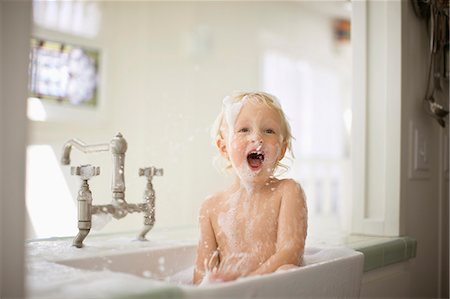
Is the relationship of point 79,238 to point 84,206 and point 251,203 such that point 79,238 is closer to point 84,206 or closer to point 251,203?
point 84,206

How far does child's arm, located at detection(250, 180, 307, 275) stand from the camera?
1162 millimetres

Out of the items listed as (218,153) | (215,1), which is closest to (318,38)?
(215,1)

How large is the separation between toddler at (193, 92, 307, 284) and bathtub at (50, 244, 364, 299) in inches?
3.7

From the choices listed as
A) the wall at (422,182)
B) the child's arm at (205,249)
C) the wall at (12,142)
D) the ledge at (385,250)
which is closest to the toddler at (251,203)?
the child's arm at (205,249)

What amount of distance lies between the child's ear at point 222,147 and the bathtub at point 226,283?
0.29 metres

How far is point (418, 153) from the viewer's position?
183cm

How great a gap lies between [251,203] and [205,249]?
15 cm

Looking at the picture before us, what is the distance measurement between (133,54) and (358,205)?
2020 millimetres

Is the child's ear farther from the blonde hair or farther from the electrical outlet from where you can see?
the electrical outlet

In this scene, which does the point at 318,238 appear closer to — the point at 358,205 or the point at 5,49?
the point at 358,205

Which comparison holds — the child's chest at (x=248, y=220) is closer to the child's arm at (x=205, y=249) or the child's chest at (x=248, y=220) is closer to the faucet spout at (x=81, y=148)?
the child's arm at (x=205, y=249)

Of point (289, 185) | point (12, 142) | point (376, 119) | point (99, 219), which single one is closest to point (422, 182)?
point (376, 119)

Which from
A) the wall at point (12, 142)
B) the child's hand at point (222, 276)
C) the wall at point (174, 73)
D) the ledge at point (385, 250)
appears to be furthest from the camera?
the wall at point (174, 73)

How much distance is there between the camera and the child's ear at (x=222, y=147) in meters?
1.34
